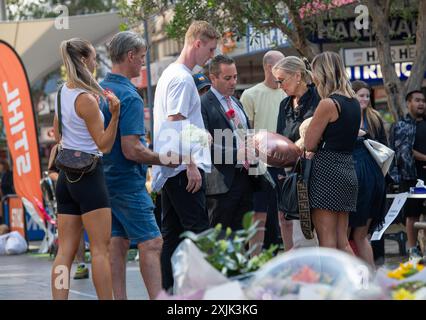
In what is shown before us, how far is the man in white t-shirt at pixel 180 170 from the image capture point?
7.42 metres

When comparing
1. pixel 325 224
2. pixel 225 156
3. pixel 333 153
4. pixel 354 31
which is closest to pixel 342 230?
pixel 325 224

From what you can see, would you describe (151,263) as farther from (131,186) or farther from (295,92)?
(295,92)

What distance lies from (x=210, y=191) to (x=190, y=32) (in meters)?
1.28

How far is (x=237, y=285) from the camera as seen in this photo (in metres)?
3.87

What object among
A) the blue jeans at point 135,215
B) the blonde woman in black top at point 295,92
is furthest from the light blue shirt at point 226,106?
the blue jeans at point 135,215

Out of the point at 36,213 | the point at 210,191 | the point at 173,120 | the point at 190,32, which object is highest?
the point at 190,32

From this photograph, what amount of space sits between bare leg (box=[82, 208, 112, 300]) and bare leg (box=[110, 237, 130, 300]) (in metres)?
0.56

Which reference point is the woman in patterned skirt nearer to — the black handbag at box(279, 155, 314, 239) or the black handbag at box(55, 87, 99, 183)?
the black handbag at box(279, 155, 314, 239)

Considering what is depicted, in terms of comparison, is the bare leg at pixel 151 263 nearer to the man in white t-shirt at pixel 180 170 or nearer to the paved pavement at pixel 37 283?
the man in white t-shirt at pixel 180 170

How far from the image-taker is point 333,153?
7.73m

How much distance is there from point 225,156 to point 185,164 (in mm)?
994

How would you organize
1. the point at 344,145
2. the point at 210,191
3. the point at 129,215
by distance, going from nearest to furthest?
the point at 129,215
the point at 344,145
the point at 210,191

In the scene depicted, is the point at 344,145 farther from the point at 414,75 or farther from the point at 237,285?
the point at 414,75
